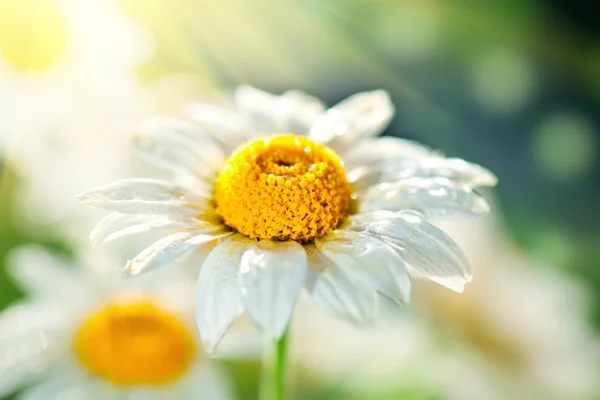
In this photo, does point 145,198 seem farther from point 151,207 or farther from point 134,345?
point 134,345

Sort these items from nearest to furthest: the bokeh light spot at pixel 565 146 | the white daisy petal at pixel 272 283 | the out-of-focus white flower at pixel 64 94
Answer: the white daisy petal at pixel 272 283 < the out-of-focus white flower at pixel 64 94 < the bokeh light spot at pixel 565 146

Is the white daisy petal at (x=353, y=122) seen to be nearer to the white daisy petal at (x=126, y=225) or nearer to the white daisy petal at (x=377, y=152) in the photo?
the white daisy petal at (x=377, y=152)

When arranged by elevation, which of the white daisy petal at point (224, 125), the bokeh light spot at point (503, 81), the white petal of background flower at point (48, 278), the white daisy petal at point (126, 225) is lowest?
the bokeh light spot at point (503, 81)

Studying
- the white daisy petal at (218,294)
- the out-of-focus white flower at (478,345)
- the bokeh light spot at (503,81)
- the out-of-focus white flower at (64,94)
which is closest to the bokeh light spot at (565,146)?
the bokeh light spot at (503,81)

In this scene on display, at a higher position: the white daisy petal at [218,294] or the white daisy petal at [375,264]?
the white daisy petal at [375,264]

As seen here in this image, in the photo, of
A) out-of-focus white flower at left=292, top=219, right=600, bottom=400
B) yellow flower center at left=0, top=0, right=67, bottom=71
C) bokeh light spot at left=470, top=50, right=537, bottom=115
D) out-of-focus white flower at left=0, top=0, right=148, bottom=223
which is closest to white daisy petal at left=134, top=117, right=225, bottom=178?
out-of-focus white flower at left=0, top=0, right=148, bottom=223
